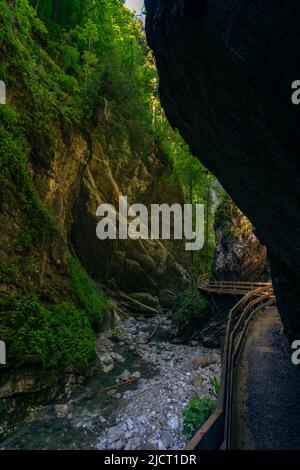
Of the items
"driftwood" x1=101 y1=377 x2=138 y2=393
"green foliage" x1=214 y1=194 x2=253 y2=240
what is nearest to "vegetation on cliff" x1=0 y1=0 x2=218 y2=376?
"driftwood" x1=101 y1=377 x2=138 y2=393

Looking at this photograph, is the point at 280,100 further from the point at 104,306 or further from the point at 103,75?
the point at 103,75

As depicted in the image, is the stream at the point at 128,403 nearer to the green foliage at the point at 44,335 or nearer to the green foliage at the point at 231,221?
the green foliage at the point at 44,335

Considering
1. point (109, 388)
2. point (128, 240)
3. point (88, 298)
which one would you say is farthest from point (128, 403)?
point (128, 240)

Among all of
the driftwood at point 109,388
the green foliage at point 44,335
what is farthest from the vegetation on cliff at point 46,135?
the driftwood at point 109,388

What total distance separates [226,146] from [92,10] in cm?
2370

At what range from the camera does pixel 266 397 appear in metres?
5.81

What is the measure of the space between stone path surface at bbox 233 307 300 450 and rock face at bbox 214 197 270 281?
8.99m

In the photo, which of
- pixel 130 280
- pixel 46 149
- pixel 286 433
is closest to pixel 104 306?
pixel 130 280

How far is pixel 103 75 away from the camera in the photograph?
64.6ft

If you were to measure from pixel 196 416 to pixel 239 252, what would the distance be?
37.5 ft

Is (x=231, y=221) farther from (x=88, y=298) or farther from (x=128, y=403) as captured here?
(x=128, y=403)

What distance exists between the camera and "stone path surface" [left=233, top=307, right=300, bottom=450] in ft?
15.3

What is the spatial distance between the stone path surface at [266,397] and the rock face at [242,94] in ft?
8.13

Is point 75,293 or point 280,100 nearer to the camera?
point 280,100
